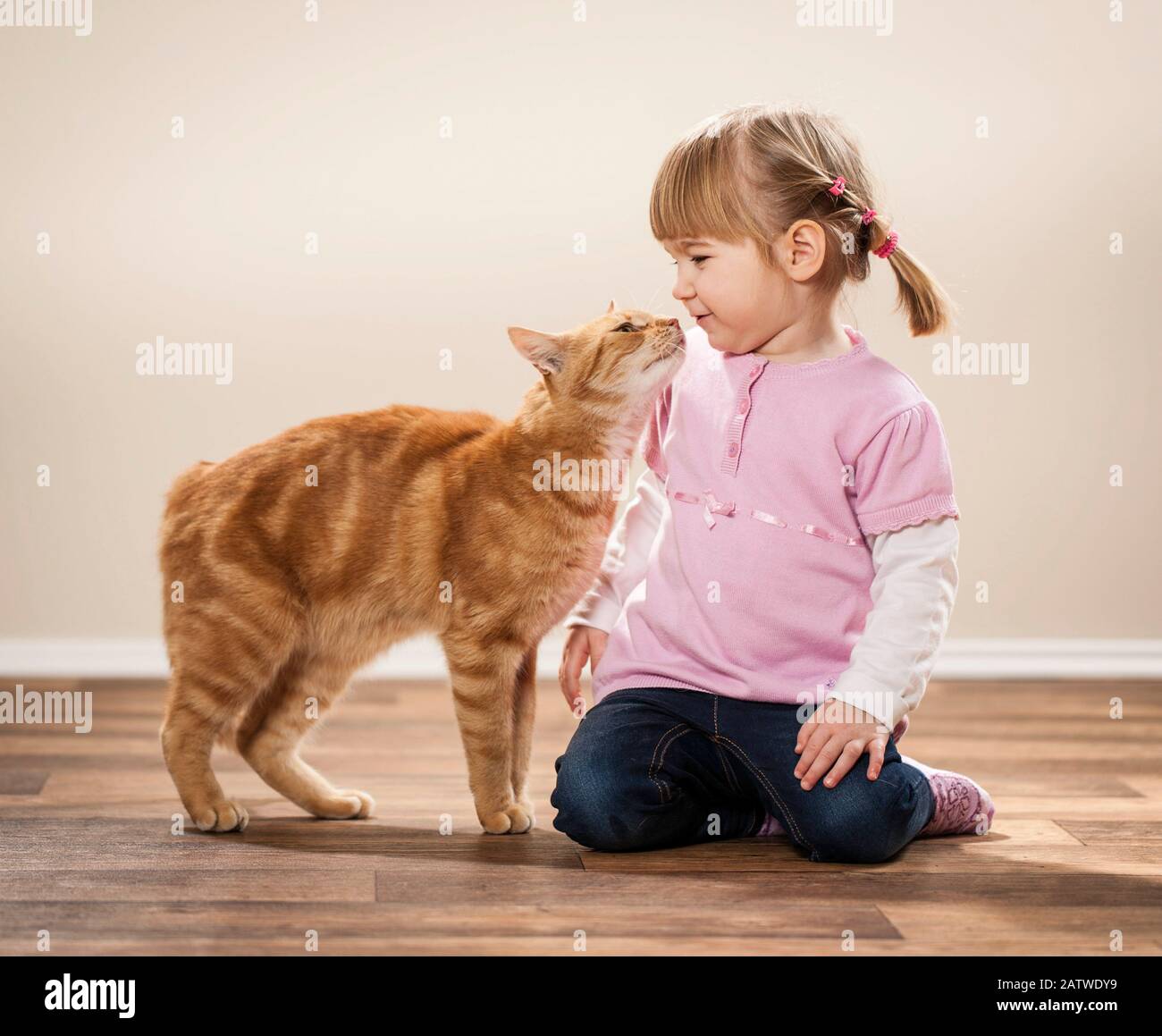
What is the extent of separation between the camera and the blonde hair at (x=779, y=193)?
172 centimetres

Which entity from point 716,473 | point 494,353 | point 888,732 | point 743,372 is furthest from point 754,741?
point 494,353

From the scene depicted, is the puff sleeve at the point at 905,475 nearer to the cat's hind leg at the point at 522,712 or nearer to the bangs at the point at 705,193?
the bangs at the point at 705,193

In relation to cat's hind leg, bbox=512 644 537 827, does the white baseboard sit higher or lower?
lower

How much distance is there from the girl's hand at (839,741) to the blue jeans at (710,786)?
0.02m

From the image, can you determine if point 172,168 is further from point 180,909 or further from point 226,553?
point 180,909

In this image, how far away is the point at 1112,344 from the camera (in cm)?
323

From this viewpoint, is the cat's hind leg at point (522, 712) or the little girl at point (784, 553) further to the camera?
the cat's hind leg at point (522, 712)

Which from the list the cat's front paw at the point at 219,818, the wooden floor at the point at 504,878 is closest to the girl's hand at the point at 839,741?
the wooden floor at the point at 504,878

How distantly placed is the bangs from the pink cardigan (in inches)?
6.9

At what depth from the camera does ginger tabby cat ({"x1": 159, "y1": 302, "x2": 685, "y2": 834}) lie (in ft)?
5.88

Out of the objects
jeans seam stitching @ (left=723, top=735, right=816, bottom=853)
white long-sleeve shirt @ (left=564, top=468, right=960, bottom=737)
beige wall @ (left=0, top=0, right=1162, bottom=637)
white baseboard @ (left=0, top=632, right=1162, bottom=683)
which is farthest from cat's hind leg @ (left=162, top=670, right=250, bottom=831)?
beige wall @ (left=0, top=0, right=1162, bottom=637)

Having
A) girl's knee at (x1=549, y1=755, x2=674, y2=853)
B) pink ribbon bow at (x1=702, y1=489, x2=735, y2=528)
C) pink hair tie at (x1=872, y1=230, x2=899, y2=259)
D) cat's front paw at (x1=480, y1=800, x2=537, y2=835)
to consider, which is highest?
pink hair tie at (x1=872, y1=230, x2=899, y2=259)

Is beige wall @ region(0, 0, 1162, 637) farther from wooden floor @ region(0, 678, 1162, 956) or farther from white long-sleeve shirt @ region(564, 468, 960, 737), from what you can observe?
white long-sleeve shirt @ region(564, 468, 960, 737)

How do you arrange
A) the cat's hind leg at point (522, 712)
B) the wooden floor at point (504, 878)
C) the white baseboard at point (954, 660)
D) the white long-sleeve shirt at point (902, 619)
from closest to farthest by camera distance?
1. the wooden floor at point (504, 878)
2. the white long-sleeve shirt at point (902, 619)
3. the cat's hind leg at point (522, 712)
4. the white baseboard at point (954, 660)
